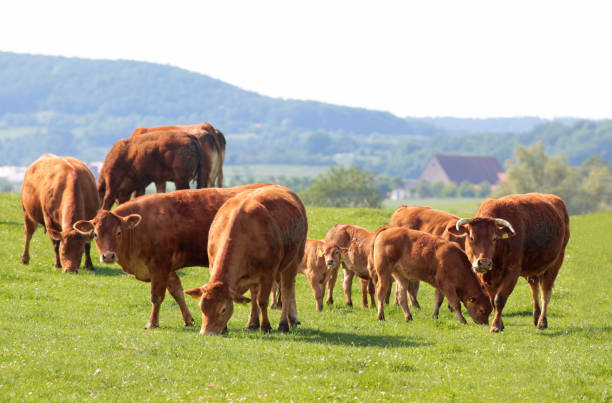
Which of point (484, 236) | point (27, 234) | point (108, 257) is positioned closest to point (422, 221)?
point (484, 236)

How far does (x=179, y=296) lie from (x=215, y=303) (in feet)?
7.49

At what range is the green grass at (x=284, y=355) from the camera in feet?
35.4

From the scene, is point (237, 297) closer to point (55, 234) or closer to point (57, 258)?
point (55, 234)

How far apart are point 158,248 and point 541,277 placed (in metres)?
8.63

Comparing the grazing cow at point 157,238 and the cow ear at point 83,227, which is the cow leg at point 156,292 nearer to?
the grazing cow at point 157,238

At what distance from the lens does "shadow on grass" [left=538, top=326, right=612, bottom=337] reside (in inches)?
636

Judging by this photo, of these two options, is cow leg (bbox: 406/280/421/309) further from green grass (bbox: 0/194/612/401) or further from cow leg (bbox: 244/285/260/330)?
cow leg (bbox: 244/285/260/330)

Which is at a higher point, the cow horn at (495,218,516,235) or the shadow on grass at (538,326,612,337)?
the cow horn at (495,218,516,235)

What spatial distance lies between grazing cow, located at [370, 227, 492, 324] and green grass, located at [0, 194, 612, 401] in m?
0.51

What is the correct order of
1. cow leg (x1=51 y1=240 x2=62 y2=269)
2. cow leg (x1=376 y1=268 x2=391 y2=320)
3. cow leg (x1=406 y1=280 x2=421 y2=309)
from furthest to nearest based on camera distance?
cow leg (x1=51 y1=240 x2=62 y2=269) < cow leg (x1=406 y1=280 x2=421 y2=309) < cow leg (x1=376 y1=268 x2=391 y2=320)

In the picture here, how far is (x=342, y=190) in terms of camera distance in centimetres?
12469

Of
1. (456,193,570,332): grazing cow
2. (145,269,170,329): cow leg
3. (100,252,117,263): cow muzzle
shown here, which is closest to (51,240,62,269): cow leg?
(145,269,170,329): cow leg

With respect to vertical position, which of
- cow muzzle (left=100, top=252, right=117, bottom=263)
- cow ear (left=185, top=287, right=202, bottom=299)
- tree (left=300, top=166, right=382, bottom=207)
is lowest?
tree (left=300, top=166, right=382, bottom=207)

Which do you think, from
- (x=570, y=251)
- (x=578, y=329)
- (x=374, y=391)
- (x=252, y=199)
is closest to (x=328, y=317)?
(x=252, y=199)
